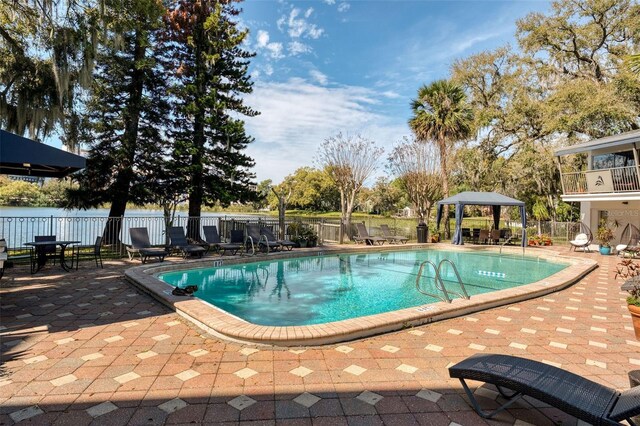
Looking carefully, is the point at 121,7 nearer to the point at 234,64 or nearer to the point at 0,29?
the point at 0,29

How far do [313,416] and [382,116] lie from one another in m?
23.4

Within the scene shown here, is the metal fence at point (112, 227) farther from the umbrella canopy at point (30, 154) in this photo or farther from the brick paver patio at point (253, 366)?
the umbrella canopy at point (30, 154)

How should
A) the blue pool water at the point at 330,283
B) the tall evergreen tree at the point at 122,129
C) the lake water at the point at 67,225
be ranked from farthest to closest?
the tall evergreen tree at the point at 122,129
the lake water at the point at 67,225
the blue pool water at the point at 330,283

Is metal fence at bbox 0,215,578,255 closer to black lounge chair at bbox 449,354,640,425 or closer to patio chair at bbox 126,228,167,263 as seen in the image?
patio chair at bbox 126,228,167,263

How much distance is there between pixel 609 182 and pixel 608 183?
59 millimetres

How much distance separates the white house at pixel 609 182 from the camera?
14625 millimetres

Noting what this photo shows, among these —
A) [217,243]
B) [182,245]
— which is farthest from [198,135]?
[182,245]

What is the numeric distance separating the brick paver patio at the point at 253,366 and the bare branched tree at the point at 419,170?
1615 cm

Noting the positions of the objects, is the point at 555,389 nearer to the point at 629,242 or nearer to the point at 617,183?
the point at 629,242

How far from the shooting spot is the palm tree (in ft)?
62.6

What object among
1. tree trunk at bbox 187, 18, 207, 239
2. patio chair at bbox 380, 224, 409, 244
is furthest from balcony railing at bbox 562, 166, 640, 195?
tree trunk at bbox 187, 18, 207, 239

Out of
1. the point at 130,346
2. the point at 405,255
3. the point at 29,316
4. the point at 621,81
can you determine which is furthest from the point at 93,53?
the point at 621,81

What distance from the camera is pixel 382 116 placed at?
2386cm

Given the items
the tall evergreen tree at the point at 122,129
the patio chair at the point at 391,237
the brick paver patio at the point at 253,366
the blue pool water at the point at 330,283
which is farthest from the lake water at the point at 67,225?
the patio chair at the point at 391,237
